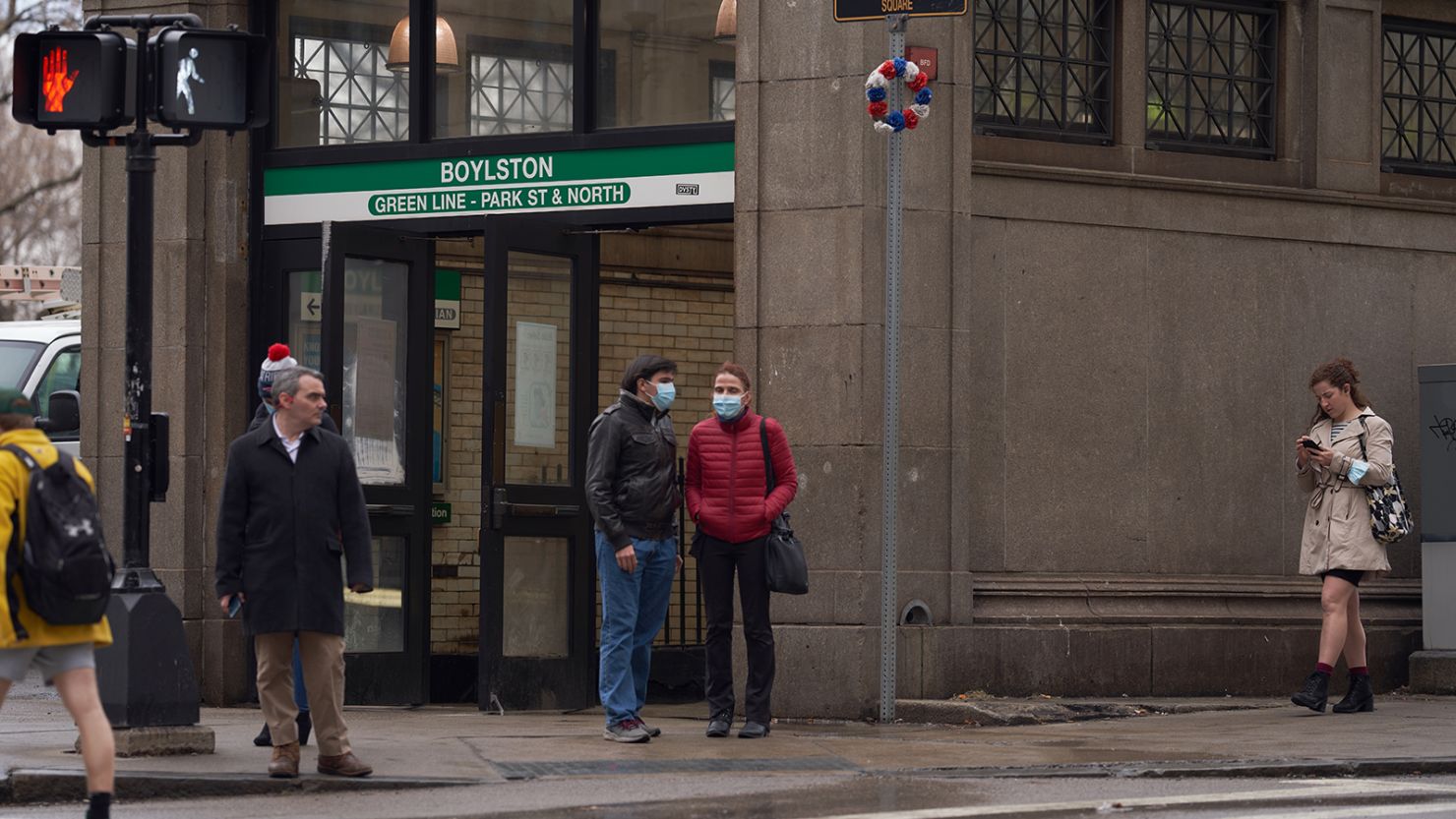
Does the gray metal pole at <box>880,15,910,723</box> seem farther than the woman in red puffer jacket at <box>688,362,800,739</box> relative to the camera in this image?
Yes

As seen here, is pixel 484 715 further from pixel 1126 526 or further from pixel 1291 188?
pixel 1291 188

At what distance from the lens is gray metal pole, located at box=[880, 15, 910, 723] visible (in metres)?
11.9

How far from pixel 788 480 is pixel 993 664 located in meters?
2.15

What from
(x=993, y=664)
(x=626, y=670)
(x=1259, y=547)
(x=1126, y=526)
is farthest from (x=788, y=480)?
(x=1259, y=547)

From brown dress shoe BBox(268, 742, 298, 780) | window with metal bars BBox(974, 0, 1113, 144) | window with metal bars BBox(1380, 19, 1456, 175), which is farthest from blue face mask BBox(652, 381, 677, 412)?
window with metal bars BBox(1380, 19, 1456, 175)

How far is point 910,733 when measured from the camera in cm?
1161

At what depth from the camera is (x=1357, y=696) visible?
1241 cm

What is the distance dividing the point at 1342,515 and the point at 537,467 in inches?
177

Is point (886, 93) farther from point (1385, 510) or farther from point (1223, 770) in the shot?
point (1223, 770)

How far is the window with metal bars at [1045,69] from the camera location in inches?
525

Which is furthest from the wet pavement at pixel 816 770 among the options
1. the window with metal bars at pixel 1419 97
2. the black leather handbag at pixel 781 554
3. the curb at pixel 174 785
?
the window with metal bars at pixel 1419 97

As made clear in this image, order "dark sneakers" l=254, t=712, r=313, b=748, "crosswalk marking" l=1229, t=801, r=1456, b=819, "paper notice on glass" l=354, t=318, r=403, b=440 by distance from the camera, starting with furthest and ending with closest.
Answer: "paper notice on glass" l=354, t=318, r=403, b=440 < "dark sneakers" l=254, t=712, r=313, b=748 < "crosswalk marking" l=1229, t=801, r=1456, b=819

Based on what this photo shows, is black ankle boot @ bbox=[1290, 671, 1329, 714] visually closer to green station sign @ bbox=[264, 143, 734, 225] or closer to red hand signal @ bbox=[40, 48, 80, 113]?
green station sign @ bbox=[264, 143, 734, 225]

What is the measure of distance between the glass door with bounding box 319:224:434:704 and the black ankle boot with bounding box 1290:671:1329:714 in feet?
17.0
